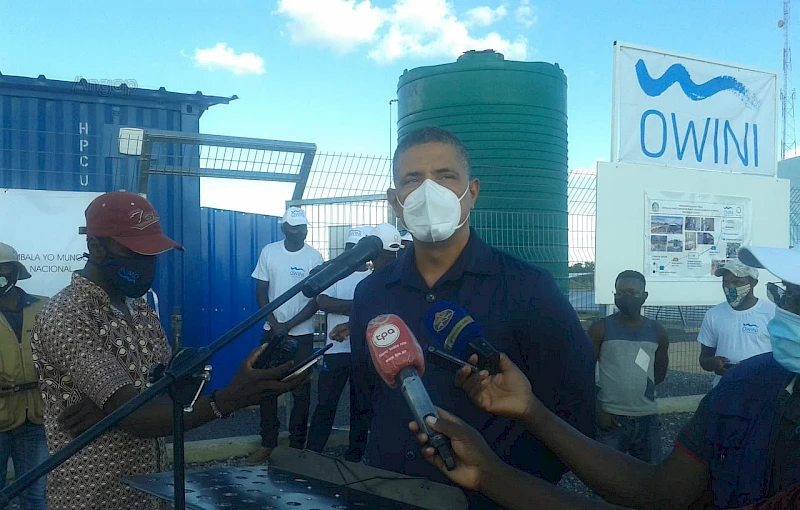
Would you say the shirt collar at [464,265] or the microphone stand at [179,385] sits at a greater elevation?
the shirt collar at [464,265]

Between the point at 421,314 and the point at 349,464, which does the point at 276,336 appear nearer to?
the point at 349,464

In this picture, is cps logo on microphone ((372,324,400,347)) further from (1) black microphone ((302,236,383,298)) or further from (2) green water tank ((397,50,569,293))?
(2) green water tank ((397,50,569,293))

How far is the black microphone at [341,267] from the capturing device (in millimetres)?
1817

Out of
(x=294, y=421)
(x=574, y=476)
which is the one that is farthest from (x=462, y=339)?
(x=294, y=421)

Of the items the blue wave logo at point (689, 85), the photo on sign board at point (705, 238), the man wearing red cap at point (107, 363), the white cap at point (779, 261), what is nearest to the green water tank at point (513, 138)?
the blue wave logo at point (689, 85)

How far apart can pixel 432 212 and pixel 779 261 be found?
43.9 inches

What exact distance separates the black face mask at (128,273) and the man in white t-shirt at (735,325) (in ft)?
13.6

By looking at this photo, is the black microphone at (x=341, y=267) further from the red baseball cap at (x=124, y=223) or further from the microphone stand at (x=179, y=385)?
the red baseball cap at (x=124, y=223)

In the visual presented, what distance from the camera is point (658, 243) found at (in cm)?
606

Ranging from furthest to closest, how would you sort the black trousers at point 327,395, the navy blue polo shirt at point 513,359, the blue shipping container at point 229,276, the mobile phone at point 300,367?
the blue shipping container at point 229,276, the black trousers at point 327,395, the navy blue polo shirt at point 513,359, the mobile phone at point 300,367

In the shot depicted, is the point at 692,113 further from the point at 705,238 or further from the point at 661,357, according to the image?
the point at 661,357

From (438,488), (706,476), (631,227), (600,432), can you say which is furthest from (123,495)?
(631,227)

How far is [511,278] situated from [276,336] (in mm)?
830

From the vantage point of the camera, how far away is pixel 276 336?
188cm
